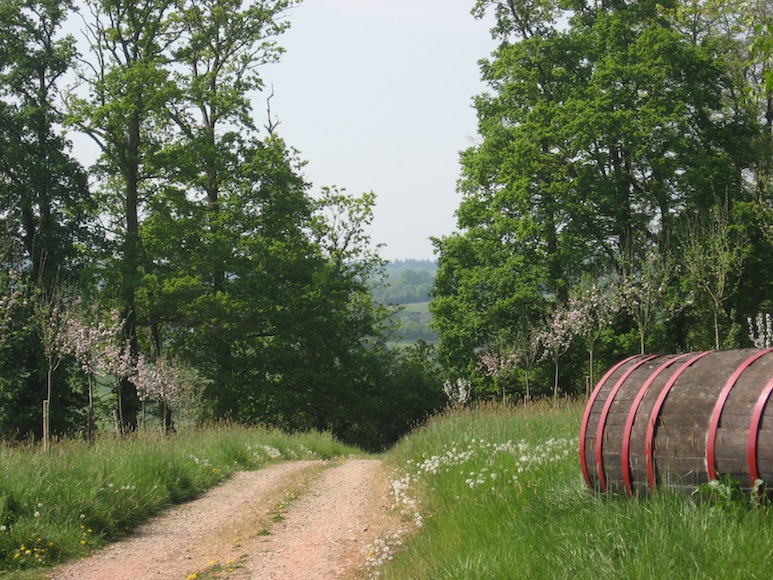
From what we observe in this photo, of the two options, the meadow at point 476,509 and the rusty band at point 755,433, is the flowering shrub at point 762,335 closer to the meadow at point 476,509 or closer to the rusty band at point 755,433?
the meadow at point 476,509

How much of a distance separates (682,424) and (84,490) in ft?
22.7

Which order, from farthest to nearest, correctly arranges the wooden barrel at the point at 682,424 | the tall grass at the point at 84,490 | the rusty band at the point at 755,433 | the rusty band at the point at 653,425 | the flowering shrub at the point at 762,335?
the flowering shrub at the point at 762,335
the tall grass at the point at 84,490
the rusty band at the point at 653,425
the wooden barrel at the point at 682,424
the rusty band at the point at 755,433

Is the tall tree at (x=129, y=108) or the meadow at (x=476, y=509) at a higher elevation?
the tall tree at (x=129, y=108)

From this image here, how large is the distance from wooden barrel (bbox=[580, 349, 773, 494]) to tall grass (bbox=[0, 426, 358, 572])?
5.55m

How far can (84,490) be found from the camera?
29.9ft

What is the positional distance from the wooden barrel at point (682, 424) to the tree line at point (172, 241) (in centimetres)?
2128

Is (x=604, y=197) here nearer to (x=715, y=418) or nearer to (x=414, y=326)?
(x=715, y=418)

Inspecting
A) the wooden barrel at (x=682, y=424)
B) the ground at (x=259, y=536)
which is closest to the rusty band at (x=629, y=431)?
the wooden barrel at (x=682, y=424)

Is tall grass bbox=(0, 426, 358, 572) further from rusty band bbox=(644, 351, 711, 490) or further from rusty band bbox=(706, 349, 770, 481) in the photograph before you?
rusty band bbox=(706, 349, 770, 481)

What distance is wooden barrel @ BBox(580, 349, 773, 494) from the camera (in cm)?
542

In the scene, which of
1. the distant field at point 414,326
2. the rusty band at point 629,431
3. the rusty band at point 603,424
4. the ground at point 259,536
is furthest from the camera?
the distant field at point 414,326

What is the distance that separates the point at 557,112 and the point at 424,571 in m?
27.3

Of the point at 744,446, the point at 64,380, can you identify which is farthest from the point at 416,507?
Answer: the point at 64,380

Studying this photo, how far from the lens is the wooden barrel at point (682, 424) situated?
17.8 ft
